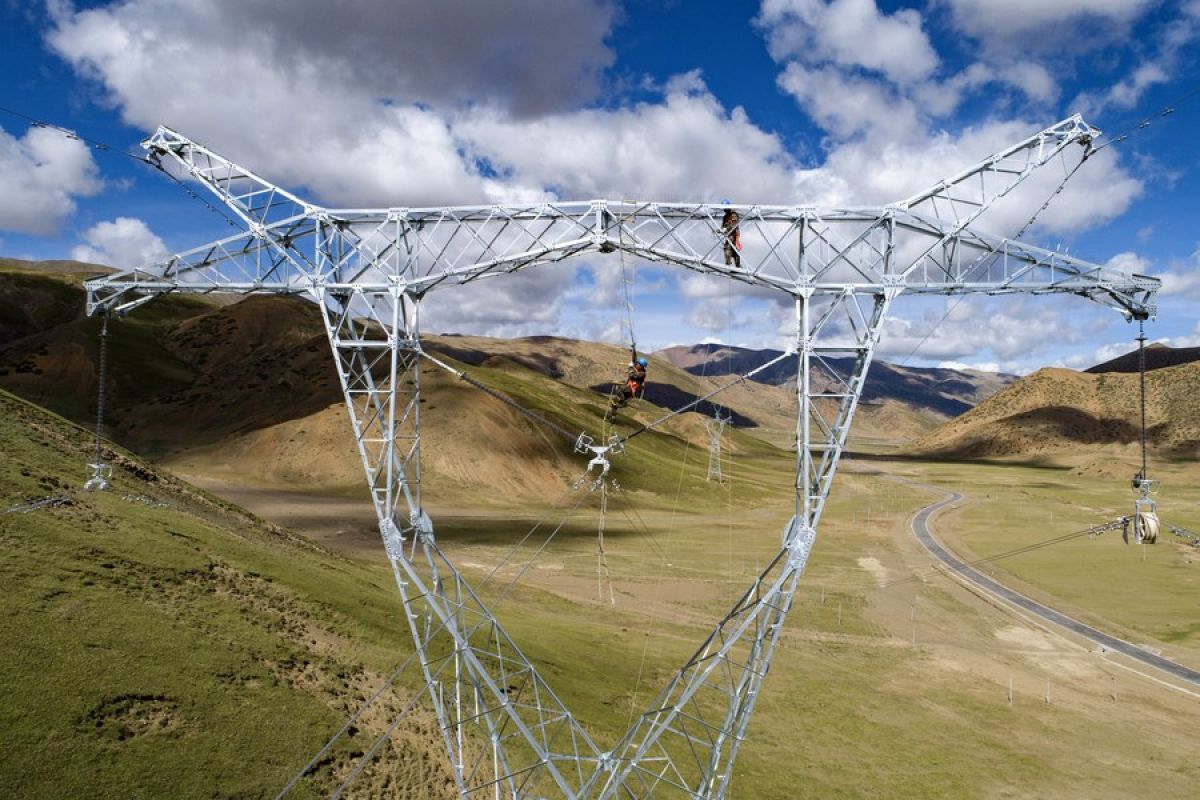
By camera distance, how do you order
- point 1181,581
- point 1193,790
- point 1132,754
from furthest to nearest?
point 1181,581
point 1132,754
point 1193,790

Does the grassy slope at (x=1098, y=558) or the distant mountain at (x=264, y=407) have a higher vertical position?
the distant mountain at (x=264, y=407)

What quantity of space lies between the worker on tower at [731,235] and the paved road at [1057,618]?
47.7m

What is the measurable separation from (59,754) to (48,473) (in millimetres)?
20128

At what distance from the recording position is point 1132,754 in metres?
33.2

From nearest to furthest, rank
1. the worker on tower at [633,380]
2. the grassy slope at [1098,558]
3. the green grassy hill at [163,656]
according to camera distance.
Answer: the worker on tower at [633,380] → the green grassy hill at [163,656] → the grassy slope at [1098,558]

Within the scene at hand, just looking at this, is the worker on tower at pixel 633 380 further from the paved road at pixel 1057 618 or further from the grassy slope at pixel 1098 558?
the grassy slope at pixel 1098 558

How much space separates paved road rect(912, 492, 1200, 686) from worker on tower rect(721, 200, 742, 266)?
156ft

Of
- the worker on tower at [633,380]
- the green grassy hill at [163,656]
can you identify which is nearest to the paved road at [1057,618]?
the worker on tower at [633,380]

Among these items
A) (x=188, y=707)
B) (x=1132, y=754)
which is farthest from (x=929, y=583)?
(x=188, y=707)

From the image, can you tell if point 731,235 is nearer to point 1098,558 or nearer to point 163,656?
point 163,656

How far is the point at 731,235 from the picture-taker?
46.0ft

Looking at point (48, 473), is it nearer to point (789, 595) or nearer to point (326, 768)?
point (326, 768)

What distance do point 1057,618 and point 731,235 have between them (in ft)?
193

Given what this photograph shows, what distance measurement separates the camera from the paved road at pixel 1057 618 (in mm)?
45969
